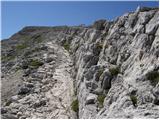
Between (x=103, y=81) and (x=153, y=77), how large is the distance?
261 inches

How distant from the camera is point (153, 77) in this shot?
62.1 ft

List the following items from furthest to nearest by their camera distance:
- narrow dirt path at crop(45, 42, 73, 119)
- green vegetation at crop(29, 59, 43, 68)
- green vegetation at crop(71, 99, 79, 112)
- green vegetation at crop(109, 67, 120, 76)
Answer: green vegetation at crop(29, 59, 43, 68), narrow dirt path at crop(45, 42, 73, 119), green vegetation at crop(71, 99, 79, 112), green vegetation at crop(109, 67, 120, 76)

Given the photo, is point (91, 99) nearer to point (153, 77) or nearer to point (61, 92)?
point (153, 77)

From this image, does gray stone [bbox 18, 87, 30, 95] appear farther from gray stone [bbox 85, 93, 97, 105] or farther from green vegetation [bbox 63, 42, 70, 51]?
green vegetation [bbox 63, 42, 70, 51]

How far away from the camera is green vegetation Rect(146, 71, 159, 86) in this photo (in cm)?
1845

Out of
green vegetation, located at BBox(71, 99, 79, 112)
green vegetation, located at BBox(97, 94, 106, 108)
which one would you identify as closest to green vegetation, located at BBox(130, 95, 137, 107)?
green vegetation, located at BBox(97, 94, 106, 108)

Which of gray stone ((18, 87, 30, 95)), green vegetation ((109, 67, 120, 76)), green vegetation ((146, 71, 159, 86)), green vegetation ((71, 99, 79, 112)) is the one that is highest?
green vegetation ((109, 67, 120, 76))

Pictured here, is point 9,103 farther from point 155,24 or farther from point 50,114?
point 155,24

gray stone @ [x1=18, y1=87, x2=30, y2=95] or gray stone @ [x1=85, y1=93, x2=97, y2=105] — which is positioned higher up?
gray stone @ [x1=18, y1=87, x2=30, y2=95]

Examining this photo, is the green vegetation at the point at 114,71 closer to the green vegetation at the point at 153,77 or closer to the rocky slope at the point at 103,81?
the rocky slope at the point at 103,81

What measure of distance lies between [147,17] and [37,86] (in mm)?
14246

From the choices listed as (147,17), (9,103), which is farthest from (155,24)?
(9,103)

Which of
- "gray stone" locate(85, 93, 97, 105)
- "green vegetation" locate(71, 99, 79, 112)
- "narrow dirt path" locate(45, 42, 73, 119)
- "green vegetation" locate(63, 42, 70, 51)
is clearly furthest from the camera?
"green vegetation" locate(63, 42, 70, 51)

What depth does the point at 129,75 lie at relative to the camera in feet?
72.8
